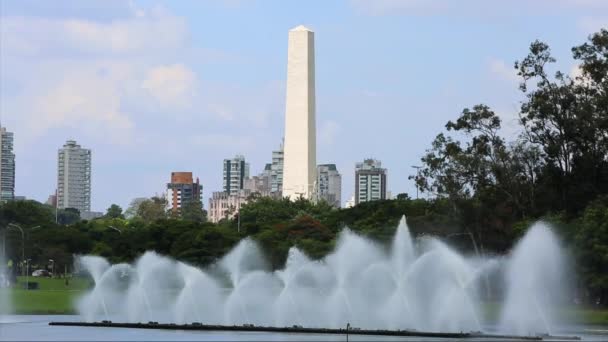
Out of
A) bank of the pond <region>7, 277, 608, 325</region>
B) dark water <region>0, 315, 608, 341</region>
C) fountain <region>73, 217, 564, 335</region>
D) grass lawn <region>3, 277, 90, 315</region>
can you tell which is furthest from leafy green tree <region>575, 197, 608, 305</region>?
grass lawn <region>3, 277, 90, 315</region>

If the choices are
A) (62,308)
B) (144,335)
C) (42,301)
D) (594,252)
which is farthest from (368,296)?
(42,301)

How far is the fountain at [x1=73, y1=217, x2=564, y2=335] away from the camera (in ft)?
192

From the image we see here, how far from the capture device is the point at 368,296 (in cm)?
6469

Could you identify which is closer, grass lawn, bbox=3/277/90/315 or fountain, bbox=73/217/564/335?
fountain, bbox=73/217/564/335

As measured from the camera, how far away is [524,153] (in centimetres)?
9106

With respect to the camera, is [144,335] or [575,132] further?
[575,132]

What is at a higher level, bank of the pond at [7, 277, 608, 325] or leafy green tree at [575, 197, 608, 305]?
leafy green tree at [575, 197, 608, 305]

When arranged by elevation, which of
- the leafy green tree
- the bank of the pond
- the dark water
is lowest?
the dark water

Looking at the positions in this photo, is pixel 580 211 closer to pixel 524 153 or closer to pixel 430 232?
pixel 524 153

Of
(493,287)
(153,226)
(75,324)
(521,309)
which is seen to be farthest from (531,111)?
(153,226)

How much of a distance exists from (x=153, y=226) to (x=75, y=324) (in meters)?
79.2

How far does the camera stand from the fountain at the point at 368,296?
58.5 meters

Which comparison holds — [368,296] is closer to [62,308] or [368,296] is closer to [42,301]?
[62,308]

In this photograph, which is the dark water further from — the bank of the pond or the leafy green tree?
the leafy green tree
